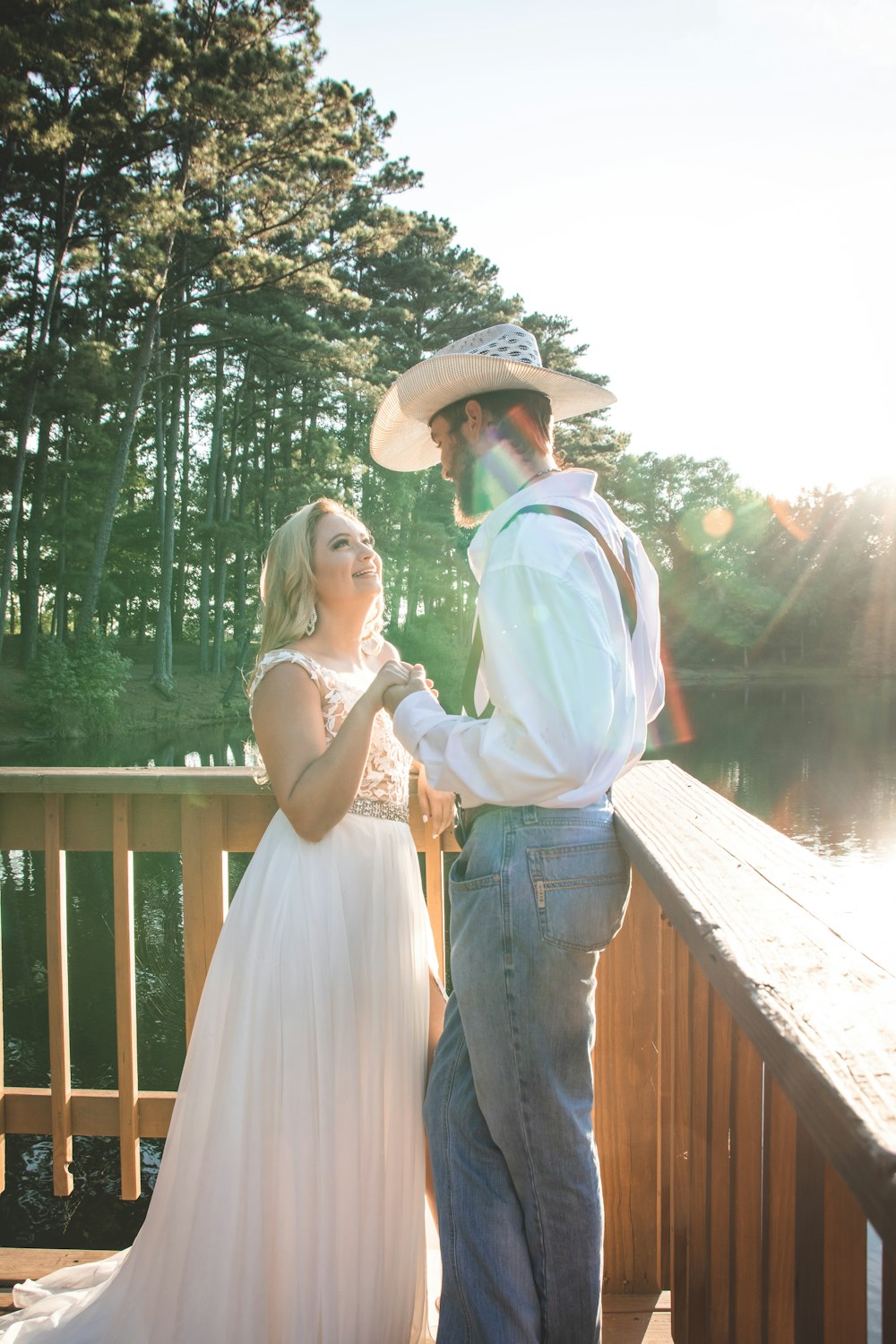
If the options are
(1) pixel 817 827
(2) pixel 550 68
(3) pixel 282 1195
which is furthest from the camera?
(1) pixel 817 827

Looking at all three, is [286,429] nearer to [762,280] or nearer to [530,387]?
[762,280]

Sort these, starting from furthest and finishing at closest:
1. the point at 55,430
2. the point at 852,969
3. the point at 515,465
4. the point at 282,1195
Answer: the point at 55,430 < the point at 282,1195 < the point at 515,465 < the point at 852,969

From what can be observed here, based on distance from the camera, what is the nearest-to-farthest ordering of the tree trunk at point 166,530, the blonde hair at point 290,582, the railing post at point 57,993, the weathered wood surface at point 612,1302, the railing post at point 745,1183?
1. the railing post at point 745,1183
2. the weathered wood surface at point 612,1302
3. the blonde hair at point 290,582
4. the railing post at point 57,993
5. the tree trunk at point 166,530

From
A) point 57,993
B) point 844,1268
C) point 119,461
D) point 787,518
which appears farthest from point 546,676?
point 787,518

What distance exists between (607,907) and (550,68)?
4.39m

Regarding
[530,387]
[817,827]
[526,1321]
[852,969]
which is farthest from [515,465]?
[817,827]

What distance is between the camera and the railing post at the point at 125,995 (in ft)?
7.75

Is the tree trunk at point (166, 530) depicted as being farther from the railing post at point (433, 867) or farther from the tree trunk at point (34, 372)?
the railing post at point (433, 867)

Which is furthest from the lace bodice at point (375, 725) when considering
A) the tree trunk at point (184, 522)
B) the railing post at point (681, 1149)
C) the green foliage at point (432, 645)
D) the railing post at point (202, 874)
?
the green foliage at point (432, 645)

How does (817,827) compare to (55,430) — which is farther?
(55,430)

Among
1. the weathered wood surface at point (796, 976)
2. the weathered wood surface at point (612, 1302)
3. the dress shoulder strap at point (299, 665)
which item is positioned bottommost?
the weathered wood surface at point (612, 1302)

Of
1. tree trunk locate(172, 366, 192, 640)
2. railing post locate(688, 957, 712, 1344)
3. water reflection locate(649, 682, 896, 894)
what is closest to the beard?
railing post locate(688, 957, 712, 1344)

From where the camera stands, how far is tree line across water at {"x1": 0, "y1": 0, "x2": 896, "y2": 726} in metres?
16.3

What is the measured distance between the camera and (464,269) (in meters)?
26.9
